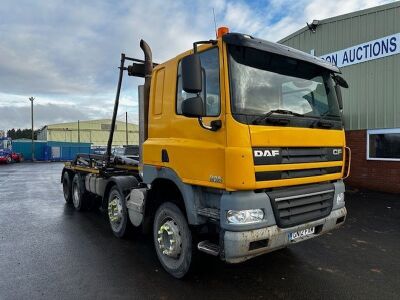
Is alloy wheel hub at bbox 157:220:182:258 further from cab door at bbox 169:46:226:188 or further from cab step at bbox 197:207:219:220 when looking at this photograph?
cab door at bbox 169:46:226:188

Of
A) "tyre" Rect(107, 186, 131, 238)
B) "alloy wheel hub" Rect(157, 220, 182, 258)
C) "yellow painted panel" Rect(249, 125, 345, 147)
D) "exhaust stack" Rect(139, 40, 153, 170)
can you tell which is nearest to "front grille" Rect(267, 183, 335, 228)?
"yellow painted panel" Rect(249, 125, 345, 147)

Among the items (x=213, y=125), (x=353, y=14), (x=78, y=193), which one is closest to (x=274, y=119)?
(x=213, y=125)

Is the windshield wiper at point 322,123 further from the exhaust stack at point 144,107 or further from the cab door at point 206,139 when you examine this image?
the exhaust stack at point 144,107

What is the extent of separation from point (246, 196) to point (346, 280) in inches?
77.3

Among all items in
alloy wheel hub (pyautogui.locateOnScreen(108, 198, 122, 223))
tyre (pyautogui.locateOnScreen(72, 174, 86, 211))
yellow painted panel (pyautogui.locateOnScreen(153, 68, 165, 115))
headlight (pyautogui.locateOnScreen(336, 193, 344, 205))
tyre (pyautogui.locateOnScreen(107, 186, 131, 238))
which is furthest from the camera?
tyre (pyautogui.locateOnScreen(72, 174, 86, 211))

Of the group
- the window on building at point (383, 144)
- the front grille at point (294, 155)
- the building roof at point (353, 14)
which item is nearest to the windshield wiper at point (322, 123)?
the front grille at point (294, 155)

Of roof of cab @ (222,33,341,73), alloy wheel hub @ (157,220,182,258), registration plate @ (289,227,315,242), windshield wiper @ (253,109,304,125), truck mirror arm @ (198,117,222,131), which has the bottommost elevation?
alloy wheel hub @ (157,220,182,258)

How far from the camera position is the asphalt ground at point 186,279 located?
4.26m

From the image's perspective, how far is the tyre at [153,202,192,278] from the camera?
449 cm

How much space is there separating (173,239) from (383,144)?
9.19 meters

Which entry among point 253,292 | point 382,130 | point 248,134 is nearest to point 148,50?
point 248,134

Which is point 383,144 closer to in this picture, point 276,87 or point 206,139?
point 276,87

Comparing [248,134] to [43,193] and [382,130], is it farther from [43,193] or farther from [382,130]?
[43,193]

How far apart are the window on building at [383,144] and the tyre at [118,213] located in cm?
860
